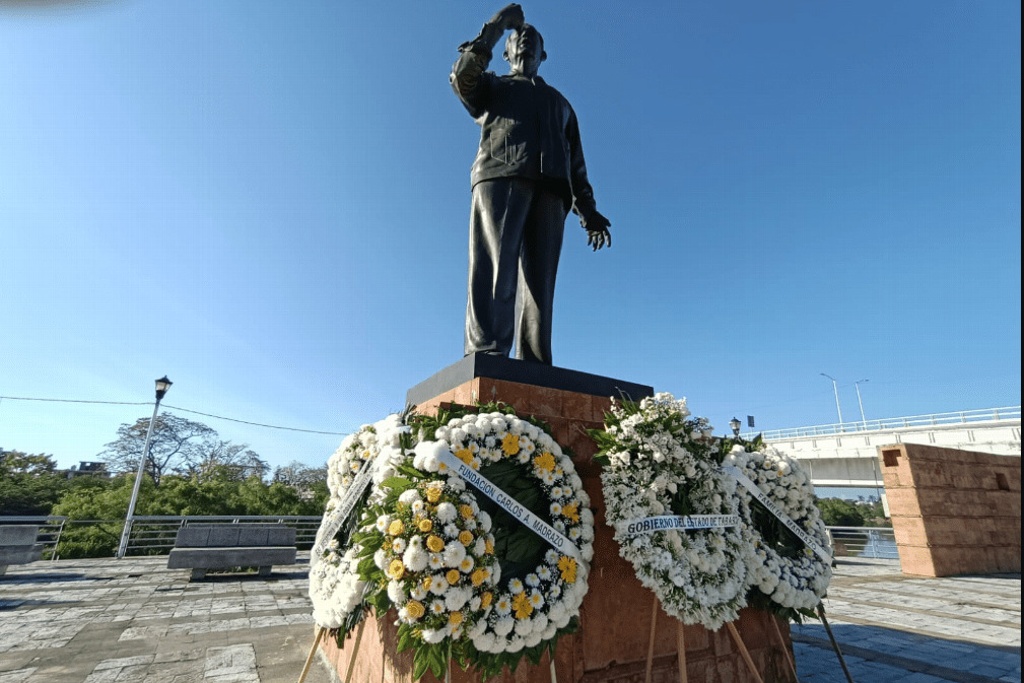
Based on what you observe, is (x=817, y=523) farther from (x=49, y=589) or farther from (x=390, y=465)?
(x=49, y=589)

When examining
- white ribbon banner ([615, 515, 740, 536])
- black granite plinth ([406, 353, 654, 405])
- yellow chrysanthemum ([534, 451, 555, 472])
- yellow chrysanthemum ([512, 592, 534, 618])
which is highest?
black granite plinth ([406, 353, 654, 405])

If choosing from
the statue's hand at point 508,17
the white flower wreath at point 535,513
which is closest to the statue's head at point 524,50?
the statue's hand at point 508,17

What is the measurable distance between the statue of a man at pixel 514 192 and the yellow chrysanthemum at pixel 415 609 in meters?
1.83

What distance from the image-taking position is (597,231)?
4820 mm

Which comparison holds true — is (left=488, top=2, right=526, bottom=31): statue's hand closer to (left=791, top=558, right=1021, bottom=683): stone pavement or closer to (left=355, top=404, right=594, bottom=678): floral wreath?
(left=355, top=404, right=594, bottom=678): floral wreath

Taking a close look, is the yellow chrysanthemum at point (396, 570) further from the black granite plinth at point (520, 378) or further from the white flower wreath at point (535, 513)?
the black granite plinth at point (520, 378)

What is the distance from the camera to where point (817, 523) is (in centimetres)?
359

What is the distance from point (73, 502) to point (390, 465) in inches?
784

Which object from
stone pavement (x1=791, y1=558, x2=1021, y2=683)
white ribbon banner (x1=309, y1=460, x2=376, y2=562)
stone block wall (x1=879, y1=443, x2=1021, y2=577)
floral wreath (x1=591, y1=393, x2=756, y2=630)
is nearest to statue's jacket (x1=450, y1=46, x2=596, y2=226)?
floral wreath (x1=591, y1=393, x2=756, y2=630)

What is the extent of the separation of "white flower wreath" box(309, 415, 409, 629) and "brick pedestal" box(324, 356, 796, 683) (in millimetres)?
430

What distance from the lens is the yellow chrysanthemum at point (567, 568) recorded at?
240 cm

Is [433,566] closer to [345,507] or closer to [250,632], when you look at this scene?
[345,507]

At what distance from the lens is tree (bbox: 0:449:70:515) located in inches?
806

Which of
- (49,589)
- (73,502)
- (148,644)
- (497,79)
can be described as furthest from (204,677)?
(73,502)
